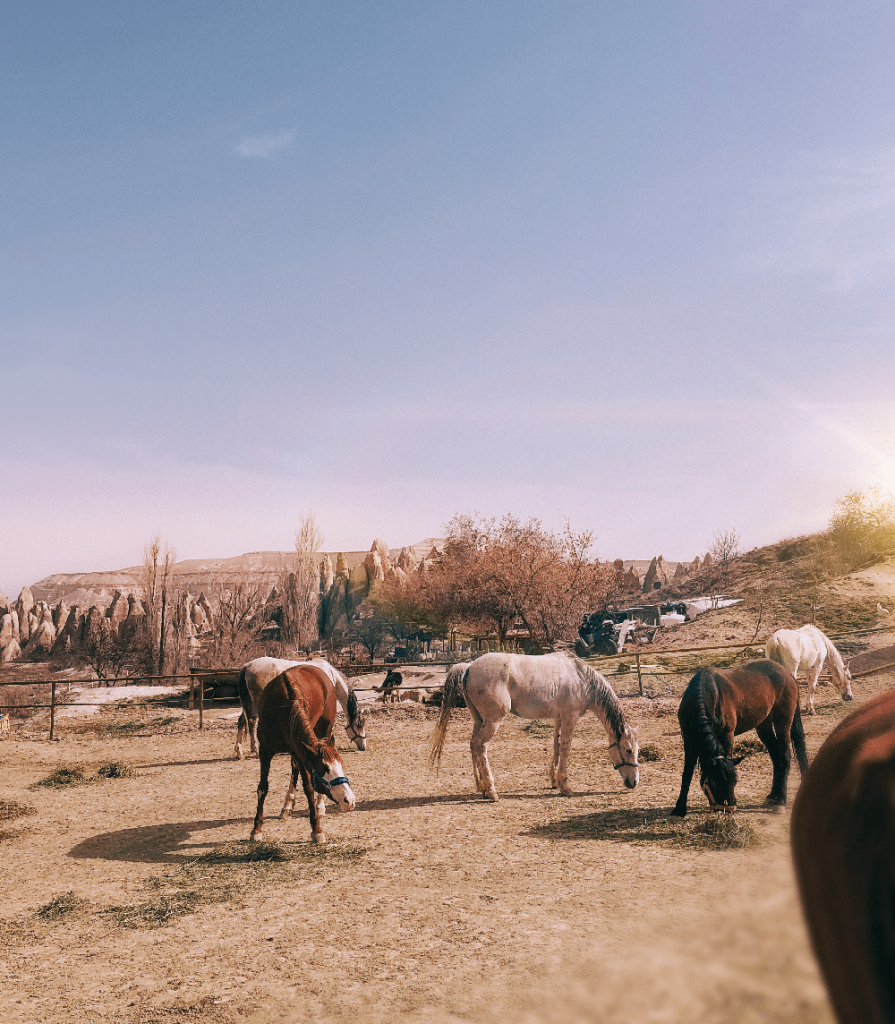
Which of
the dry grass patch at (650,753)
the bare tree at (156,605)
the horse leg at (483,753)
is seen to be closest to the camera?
the horse leg at (483,753)

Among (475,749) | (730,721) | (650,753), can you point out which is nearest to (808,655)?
(650,753)

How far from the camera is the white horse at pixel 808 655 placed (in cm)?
1337

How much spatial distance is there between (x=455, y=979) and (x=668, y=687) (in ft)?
55.6

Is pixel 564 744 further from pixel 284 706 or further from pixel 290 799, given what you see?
pixel 284 706

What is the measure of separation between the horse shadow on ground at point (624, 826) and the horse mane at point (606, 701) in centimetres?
120

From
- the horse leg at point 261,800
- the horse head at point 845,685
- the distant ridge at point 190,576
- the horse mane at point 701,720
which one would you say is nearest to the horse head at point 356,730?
the horse leg at point 261,800

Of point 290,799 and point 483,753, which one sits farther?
point 483,753

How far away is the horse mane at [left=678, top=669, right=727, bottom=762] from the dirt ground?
861 millimetres

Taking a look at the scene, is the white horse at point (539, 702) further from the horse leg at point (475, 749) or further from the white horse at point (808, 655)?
the white horse at point (808, 655)

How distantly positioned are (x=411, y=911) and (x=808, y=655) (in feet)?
36.3

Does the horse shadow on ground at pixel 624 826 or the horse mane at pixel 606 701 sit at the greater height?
the horse mane at pixel 606 701

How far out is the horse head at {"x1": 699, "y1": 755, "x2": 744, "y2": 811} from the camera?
7.67 m

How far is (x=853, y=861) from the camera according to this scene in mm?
1534

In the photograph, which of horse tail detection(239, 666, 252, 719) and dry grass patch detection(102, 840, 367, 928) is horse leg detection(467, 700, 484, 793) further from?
horse tail detection(239, 666, 252, 719)
